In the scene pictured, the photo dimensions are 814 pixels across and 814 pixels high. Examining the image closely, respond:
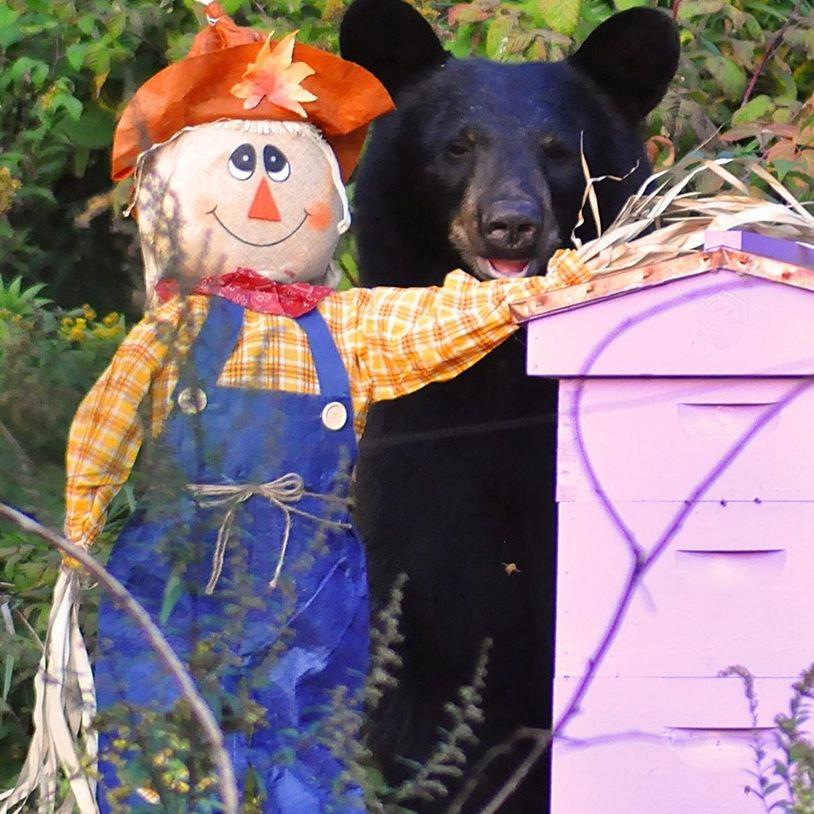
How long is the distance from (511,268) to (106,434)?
838mm

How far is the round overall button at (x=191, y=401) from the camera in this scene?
182 cm

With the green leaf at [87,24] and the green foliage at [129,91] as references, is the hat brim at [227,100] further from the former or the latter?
the green leaf at [87,24]

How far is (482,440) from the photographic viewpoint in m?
3.18

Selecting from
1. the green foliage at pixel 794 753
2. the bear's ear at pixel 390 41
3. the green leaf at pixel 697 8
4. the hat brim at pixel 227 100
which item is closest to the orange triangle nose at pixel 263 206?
the hat brim at pixel 227 100

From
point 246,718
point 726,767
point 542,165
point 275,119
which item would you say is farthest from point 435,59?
point 246,718

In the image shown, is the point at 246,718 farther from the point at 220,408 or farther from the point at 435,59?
the point at 435,59

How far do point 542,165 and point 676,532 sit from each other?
102 centimetres

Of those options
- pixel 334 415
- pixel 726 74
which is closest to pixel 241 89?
pixel 334 415

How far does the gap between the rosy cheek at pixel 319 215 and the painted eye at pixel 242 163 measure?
4.8 inches

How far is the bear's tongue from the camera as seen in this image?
118 inches

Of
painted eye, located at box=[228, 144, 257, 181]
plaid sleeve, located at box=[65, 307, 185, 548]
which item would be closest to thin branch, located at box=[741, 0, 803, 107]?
painted eye, located at box=[228, 144, 257, 181]

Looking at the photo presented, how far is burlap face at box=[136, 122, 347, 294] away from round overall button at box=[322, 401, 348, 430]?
254 mm

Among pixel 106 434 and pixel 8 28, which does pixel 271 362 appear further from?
pixel 8 28

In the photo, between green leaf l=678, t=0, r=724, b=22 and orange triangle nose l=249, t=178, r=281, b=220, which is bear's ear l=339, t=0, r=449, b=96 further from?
green leaf l=678, t=0, r=724, b=22
